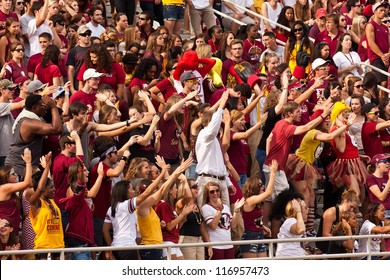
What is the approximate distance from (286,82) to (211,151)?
6.55 feet

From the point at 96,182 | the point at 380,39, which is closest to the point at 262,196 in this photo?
the point at 96,182

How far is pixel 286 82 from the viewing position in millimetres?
20953

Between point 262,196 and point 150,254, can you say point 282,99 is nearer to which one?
point 262,196

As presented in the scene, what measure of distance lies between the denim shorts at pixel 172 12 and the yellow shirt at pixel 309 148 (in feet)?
18.1

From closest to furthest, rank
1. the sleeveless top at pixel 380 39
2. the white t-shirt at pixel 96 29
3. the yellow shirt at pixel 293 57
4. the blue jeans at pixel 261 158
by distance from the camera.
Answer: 1. the blue jeans at pixel 261 158
2. the white t-shirt at pixel 96 29
3. the yellow shirt at pixel 293 57
4. the sleeveless top at pixel 380 39

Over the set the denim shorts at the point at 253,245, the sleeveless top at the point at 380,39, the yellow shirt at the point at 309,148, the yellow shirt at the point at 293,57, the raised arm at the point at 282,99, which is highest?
the raised arm at the point at 282,99

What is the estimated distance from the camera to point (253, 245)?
19.2m

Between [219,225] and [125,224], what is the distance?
1377 millimetres

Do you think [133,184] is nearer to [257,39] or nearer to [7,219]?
[7,219]

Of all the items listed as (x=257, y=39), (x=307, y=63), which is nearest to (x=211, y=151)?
(x=307, y=63)

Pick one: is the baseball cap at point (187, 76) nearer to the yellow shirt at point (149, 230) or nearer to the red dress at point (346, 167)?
the red dress at point (346, 167)

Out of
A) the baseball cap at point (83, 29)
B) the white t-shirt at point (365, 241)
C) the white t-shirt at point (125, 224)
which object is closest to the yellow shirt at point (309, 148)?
the white t-shirt at point (365, 241)

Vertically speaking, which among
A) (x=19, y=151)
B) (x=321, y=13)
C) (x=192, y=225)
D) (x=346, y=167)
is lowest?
(x=321, y=13)

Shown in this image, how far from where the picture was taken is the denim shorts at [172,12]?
1005 inches
